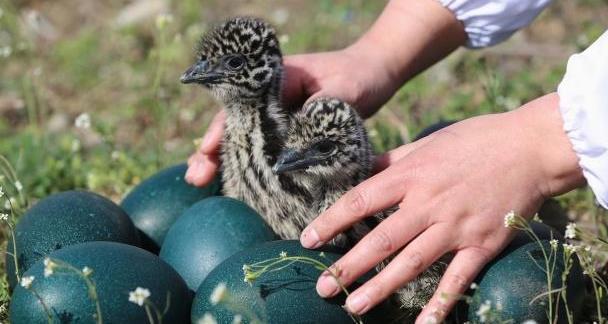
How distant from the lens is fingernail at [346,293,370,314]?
3656mm

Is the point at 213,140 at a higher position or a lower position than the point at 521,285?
higher

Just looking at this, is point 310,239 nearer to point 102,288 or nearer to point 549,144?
point 102,288

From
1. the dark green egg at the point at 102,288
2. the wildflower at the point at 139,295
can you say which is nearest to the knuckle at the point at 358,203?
the dark green egg at the point at 102,288

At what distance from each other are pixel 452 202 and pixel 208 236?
123 centimetres

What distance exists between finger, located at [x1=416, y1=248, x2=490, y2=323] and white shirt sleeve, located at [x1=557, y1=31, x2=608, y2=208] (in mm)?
581

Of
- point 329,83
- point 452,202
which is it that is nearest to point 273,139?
point 329,83

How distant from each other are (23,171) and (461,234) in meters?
3.58

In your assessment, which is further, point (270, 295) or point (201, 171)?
point (201, 171)

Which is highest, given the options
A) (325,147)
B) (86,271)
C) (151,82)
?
(325,147)

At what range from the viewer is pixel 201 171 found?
16.2 ft

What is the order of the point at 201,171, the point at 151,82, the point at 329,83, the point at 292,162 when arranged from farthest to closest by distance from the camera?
the point at 151,82 < the point at 329,83 < the point at 201,171 < the point at 292,162

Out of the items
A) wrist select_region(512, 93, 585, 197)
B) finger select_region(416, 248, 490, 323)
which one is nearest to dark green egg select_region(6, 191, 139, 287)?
finger select_region(416, 248, 490, 323)

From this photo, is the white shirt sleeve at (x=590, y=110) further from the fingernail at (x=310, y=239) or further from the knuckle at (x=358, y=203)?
the fingernail at (x=310, y=239)

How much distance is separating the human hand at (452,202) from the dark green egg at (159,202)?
1.22m
